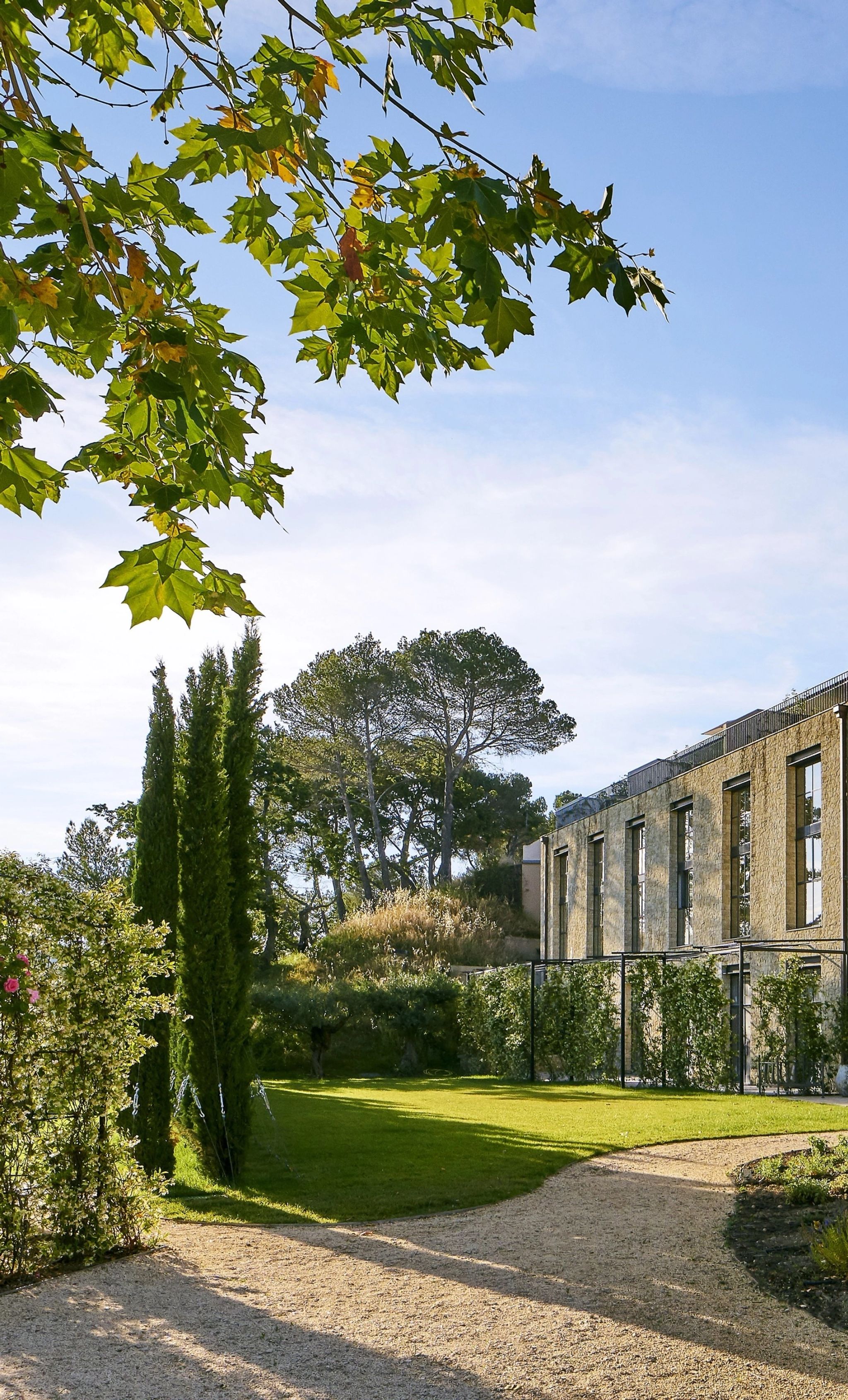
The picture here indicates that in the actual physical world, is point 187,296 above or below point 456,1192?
above

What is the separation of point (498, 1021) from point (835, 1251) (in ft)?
50.9

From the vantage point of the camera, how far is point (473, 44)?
8.95 feet

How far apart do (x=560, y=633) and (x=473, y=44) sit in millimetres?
10046

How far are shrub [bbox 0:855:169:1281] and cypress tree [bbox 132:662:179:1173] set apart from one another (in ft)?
6.45

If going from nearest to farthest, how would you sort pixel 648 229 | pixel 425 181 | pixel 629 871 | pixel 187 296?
pixel 648 229 → pixel 425 181 → pixel 187 296 → pixel 629 871

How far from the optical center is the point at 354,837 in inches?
1506

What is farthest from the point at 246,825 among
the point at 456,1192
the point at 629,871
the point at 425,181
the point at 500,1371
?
the point at 629,871

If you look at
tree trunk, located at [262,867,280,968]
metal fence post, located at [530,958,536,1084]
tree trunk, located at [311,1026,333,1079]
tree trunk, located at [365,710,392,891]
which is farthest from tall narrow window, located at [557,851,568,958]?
metal fence post, located at [530,958,536,1084]

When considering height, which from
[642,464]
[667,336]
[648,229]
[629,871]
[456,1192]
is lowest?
[456,1192]

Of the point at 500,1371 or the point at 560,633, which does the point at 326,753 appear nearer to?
the point at 560,633

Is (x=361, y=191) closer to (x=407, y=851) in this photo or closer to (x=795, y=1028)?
(x=795, y=1028)

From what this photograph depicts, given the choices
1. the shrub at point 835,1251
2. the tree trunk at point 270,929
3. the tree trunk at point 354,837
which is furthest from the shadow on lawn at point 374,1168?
the tree trunk at point 354,837

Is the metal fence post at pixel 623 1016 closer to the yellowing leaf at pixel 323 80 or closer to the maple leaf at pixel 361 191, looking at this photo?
the maple leaf at pixel 361 191

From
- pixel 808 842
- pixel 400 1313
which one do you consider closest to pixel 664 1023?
pixel 808 842
